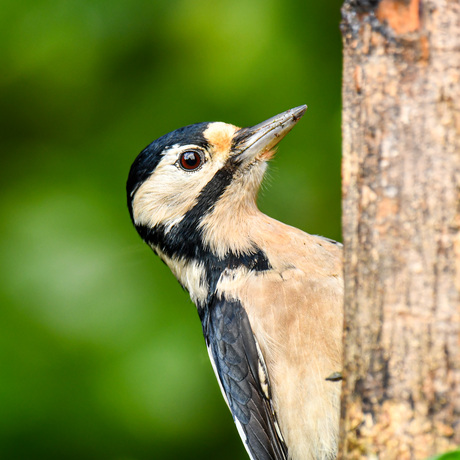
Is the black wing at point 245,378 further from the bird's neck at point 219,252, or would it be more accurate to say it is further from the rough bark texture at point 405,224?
the rough bark texture at point 405,224

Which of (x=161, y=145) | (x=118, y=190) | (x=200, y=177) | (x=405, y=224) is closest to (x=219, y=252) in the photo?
(x=200, y=177)

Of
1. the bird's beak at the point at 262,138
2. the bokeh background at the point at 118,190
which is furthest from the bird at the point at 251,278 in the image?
the bokeh background at the point at 118,190

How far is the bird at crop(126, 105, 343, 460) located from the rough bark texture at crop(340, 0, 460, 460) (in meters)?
1.41

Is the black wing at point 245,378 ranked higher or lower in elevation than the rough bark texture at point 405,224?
lower

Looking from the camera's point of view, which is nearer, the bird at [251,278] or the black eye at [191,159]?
the bird at [251,278]

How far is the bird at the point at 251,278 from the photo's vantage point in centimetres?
334

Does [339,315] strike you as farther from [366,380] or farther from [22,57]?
[22,57]

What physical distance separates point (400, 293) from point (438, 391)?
0.83 ft

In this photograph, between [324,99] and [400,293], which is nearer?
[400,293]

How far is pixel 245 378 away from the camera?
11.9ft

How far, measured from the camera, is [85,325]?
185 inches

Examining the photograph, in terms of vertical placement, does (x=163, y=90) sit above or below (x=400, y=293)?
above

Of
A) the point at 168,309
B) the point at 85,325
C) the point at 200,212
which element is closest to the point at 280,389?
the point at 200,212

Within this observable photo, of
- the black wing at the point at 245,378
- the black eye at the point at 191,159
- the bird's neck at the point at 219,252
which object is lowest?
the black wing at the point at 245,378
